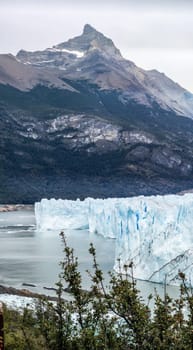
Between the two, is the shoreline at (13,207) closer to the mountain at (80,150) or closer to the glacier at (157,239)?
the mountain at (80,150)

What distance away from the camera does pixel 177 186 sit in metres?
125

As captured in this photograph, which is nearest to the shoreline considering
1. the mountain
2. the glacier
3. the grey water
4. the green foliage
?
the mountain

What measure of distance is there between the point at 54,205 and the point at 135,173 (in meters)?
63.4

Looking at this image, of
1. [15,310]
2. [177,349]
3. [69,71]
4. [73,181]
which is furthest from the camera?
[69,71]

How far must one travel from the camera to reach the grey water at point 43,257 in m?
31.8

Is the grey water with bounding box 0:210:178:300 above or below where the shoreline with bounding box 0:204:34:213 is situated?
above

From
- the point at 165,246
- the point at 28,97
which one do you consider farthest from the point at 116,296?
the point at 28,97

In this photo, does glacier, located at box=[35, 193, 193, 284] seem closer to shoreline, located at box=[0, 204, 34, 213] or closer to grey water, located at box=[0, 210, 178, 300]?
grey water, located at box=[0, 210, 178, 300]

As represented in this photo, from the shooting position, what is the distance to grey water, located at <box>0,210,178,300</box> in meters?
31.8

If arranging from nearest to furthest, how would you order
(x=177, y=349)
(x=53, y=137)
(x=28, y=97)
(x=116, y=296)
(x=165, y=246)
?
(x=177, y=349) < (x=116, y=296) < (x=165, y=246) < (x=53, y=137) < (x=28, y=97)

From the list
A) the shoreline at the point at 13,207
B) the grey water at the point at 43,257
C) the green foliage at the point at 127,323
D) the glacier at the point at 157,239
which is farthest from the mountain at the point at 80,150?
the green foliage at the point at 127,323

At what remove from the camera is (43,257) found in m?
43.1

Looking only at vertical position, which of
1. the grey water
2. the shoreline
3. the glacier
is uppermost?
the glacier

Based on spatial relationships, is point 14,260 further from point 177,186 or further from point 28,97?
point 28,97
